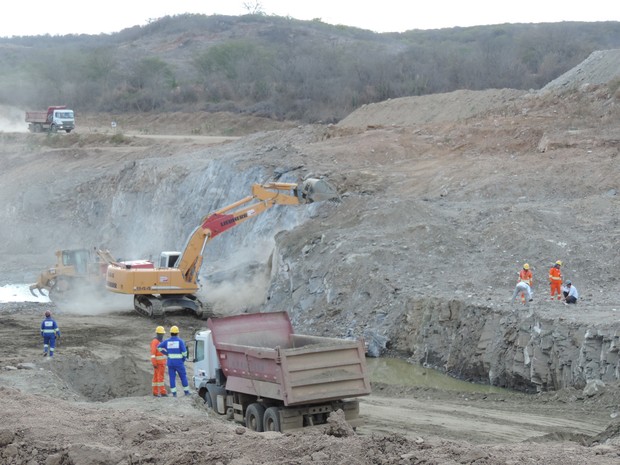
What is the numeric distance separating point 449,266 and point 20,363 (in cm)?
1135

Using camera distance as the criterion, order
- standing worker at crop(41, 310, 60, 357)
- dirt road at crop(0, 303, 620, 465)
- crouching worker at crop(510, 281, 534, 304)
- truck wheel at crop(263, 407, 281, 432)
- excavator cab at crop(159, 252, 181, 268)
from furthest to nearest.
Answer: excavator cab at crop(159, 252, 181, 268)
standing worker at crop(41, 310, 60, 357)
crouching worker at crop(510, 281, 534, 304)
truck wheel at crop(263, 407, 281, 432)
dirt road at crop(0, 303, 620, 465)

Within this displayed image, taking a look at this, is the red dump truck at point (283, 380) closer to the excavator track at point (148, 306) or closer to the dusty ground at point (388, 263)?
the dusty ground at point (388, 263)

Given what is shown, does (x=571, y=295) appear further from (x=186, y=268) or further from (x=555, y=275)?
(x=186, y=268)

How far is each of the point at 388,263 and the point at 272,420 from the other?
12149mm

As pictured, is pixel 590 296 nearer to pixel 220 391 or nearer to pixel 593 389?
pixel 593 389

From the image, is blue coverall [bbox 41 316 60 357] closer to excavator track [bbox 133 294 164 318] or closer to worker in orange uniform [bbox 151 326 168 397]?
worker in orange uniform [bbox 151 326 168 397]

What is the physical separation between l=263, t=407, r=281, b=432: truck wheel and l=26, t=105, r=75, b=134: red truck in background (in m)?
50.3

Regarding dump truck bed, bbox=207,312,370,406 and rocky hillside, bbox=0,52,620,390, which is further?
rocky hillside, bbox=0,52,620,390

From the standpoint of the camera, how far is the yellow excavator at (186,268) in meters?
28.3

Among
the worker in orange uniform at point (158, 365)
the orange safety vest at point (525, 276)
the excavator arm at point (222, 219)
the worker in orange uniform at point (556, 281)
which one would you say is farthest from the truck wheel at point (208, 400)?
the excavator arm at point (222, 219)

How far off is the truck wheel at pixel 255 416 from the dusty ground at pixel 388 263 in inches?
41.5

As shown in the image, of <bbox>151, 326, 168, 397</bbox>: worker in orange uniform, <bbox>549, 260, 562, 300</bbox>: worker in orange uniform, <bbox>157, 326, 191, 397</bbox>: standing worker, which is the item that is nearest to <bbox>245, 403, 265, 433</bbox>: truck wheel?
<bbox>157, 326, 191, 397</bbox>: standing worker

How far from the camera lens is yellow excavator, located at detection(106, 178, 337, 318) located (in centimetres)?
2828

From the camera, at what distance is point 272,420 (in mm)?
15016
